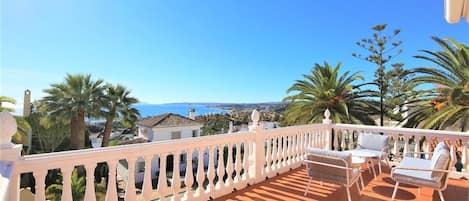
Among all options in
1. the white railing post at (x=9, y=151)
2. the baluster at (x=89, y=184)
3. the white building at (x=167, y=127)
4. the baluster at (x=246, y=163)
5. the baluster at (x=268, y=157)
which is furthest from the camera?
the white building at (x=167, y=127)

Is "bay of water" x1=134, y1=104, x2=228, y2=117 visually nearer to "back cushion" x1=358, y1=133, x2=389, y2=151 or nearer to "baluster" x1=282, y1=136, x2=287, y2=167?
"baluster" x1=282, y1=136, x2=287, y2=167

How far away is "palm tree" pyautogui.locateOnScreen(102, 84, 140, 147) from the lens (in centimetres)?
1567

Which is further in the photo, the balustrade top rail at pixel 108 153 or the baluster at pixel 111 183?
the baluster at pixel 111 183

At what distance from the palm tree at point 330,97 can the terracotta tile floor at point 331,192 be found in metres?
3.48

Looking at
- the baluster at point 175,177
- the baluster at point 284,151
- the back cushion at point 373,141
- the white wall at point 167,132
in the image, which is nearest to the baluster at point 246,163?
the baluster at point 284,151

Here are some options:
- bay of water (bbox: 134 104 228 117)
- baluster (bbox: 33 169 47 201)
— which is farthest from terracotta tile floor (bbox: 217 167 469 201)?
bay of water (bbox: 134 104 228 117)

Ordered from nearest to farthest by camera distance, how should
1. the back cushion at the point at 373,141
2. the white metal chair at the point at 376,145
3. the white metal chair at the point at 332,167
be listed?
the white metal chair at the point at 332,167 → the white metal chair at the point at 376,145 → the back cushion at the point at 373,141

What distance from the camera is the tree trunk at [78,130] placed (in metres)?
15.0

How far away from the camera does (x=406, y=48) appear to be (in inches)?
331

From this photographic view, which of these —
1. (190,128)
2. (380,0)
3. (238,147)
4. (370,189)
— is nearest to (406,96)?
(380,0)

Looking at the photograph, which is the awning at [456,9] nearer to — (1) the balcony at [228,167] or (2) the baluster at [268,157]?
(1) the balcony at [228,167]

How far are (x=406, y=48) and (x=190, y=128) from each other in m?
13.9

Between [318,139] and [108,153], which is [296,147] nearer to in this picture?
[318,139]

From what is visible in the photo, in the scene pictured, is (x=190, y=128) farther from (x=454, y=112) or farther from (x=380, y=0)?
(x=454, y=112)
